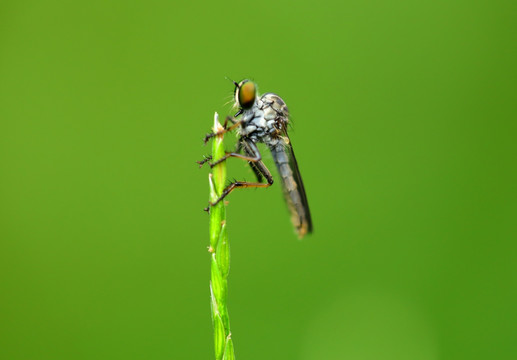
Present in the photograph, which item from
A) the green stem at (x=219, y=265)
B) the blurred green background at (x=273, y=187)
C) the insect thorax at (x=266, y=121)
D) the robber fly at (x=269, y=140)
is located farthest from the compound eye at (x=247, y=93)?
the green stem at (x=219, y=265)

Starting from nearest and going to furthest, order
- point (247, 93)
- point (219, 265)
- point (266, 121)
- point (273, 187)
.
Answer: point (219, 265) < point (247, 93) < point (266, 121) < point (273, 187)

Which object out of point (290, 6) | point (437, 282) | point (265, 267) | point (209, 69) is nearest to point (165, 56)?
point (209, 69)

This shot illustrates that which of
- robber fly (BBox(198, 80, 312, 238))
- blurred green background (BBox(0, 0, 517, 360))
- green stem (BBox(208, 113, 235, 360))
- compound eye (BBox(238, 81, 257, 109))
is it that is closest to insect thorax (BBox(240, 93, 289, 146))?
robber fly (BBox(198, 80, 312, 238))

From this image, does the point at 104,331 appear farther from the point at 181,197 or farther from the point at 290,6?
the point at 290,6

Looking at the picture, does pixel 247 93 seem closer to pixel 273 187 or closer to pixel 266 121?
pixel 266 121

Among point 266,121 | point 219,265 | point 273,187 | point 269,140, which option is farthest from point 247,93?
point 273,187

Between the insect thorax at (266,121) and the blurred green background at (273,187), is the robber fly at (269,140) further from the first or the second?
the blurred green background at (273,187)
